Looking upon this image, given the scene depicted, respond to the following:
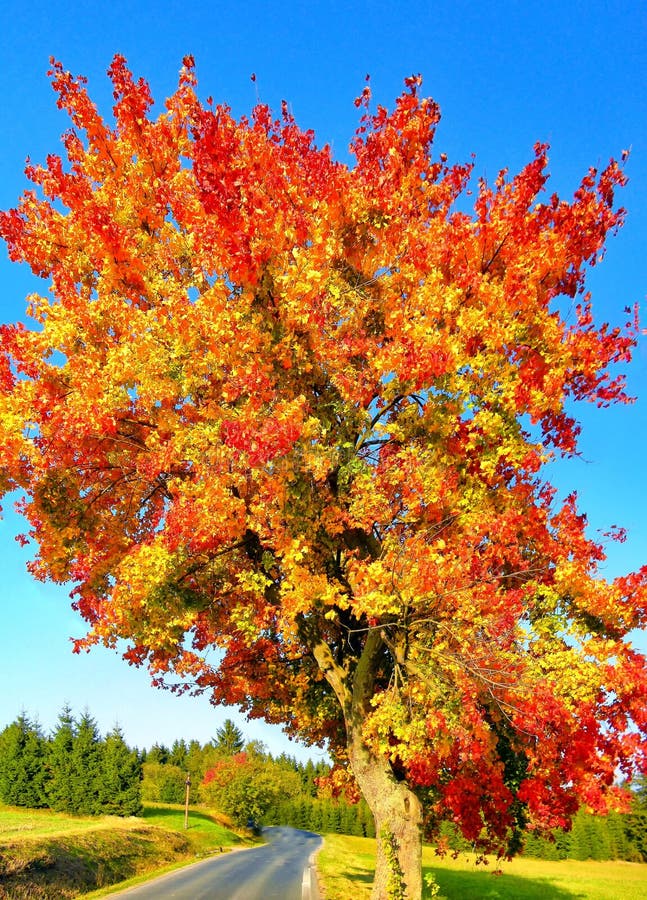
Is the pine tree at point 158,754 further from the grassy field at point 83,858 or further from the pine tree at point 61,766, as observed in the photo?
the grassy field at point 83,858

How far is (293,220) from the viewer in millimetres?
9891

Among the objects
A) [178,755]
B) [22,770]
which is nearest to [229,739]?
[178,755]

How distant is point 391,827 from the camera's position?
10.4 m

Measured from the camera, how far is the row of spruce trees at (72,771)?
46.2 metres

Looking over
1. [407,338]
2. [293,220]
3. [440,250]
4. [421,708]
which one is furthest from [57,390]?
[421,708]

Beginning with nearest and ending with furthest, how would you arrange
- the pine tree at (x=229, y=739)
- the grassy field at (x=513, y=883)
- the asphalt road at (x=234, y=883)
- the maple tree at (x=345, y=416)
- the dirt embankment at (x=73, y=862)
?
the maple tree at (x=345, y=416)
the dirt embankment at (x=73, y=862)
the asphalt road at (x=234, y=883)
the grassy field at (x=513, y=883)
the pine tree at (x=229, y=739)

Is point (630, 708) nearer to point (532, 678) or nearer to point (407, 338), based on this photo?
point (532, 678)

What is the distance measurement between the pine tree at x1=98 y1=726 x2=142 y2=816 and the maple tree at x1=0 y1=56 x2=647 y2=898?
41444 mm

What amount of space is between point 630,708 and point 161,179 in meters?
12.0

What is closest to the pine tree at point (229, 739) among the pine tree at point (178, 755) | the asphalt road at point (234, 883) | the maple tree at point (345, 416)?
the pine tree at point (178, 755)

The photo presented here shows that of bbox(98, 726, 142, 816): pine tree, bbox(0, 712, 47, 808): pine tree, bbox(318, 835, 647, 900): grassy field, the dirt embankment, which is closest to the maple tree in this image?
the dirt embankment

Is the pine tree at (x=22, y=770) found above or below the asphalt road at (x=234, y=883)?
above

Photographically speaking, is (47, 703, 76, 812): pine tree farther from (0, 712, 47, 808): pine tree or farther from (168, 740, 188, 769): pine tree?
(168, 740, 188, 769): pine tree

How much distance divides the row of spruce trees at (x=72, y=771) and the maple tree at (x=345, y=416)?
41.8 m
